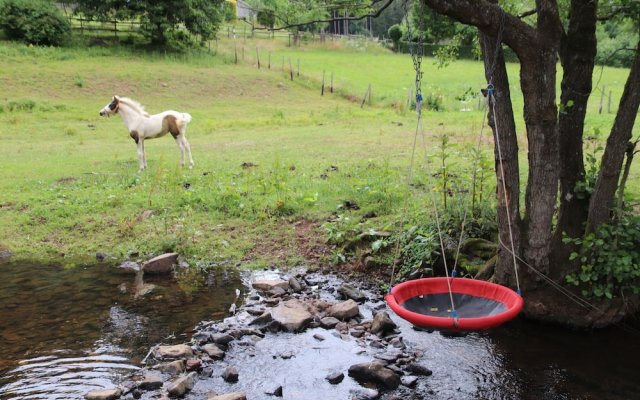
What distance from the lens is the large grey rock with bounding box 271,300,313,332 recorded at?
24.3ft

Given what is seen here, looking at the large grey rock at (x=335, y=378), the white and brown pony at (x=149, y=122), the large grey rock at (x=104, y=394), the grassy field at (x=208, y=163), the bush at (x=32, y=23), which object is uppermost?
the bush at (x=32, y=23)

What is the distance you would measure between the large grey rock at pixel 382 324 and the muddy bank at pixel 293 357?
0.04 feet

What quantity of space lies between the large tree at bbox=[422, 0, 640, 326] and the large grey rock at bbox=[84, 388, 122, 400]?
4796 millimetres

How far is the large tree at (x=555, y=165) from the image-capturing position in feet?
21.9

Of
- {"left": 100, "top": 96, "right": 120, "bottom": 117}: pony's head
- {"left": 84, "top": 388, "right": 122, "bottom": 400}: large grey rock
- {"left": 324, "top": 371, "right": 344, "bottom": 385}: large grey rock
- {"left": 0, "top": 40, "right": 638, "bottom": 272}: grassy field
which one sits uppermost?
{"left": 100, "top": 96, "right": 120, "bottom": 117}: pony's head

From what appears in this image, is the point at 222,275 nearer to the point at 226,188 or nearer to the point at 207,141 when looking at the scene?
the point at 226,188

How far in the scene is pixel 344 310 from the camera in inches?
304

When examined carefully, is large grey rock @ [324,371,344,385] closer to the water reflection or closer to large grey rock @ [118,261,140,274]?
the water reflection

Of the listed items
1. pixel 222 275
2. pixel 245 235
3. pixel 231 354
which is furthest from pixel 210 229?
pixel 231 354

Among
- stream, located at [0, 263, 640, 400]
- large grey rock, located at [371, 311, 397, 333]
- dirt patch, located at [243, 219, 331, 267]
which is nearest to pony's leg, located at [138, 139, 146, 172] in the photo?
dirt patch, located at [243, 219, 331, 267]

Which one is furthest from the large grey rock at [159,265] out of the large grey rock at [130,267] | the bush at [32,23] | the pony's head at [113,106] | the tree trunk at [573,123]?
the bush at [32,23]

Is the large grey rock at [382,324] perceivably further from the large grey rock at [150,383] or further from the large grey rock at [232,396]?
the large grey rock at [150,383]

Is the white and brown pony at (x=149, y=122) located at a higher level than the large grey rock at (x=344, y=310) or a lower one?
higher

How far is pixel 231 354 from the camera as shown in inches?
267
